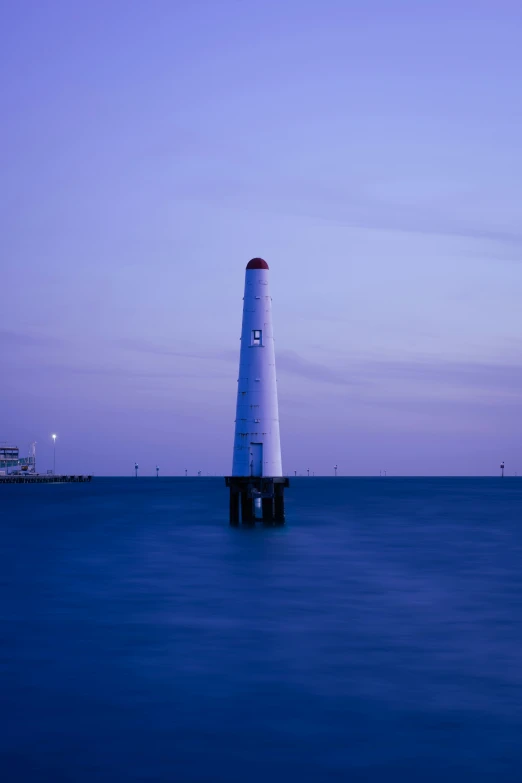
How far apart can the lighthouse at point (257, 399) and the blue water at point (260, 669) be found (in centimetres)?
432

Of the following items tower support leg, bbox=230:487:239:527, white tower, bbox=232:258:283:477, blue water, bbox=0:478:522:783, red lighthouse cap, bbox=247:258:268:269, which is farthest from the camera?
tower support leg, bbox=230:487:239:527

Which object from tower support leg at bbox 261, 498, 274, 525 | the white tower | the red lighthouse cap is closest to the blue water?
the white tower

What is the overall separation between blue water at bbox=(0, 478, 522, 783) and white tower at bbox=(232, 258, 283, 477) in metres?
4.78

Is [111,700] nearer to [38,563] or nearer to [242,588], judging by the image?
[242,588]

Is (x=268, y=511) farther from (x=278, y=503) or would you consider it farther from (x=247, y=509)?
(x=247, y=509)

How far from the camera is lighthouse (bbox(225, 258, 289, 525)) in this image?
42406 millimetres

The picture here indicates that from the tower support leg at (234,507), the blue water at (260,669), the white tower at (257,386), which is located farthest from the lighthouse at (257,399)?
the blue water at (260,669)

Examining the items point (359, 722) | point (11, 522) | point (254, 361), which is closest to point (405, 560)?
point (254, 361)

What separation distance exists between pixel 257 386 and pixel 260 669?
24291mm

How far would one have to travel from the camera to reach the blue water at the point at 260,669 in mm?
13047

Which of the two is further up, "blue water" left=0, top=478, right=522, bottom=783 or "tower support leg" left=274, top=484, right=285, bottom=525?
"tower support leg" left=274, top=484, right=285, bottom=525

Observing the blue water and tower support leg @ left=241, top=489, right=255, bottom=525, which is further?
tower support leg @ left=241, top=489, right=255, bottom=525

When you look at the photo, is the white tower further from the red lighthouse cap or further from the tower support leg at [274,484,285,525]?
the tower support leg at [274,484,285,525]

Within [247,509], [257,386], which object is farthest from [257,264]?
[247,509]
